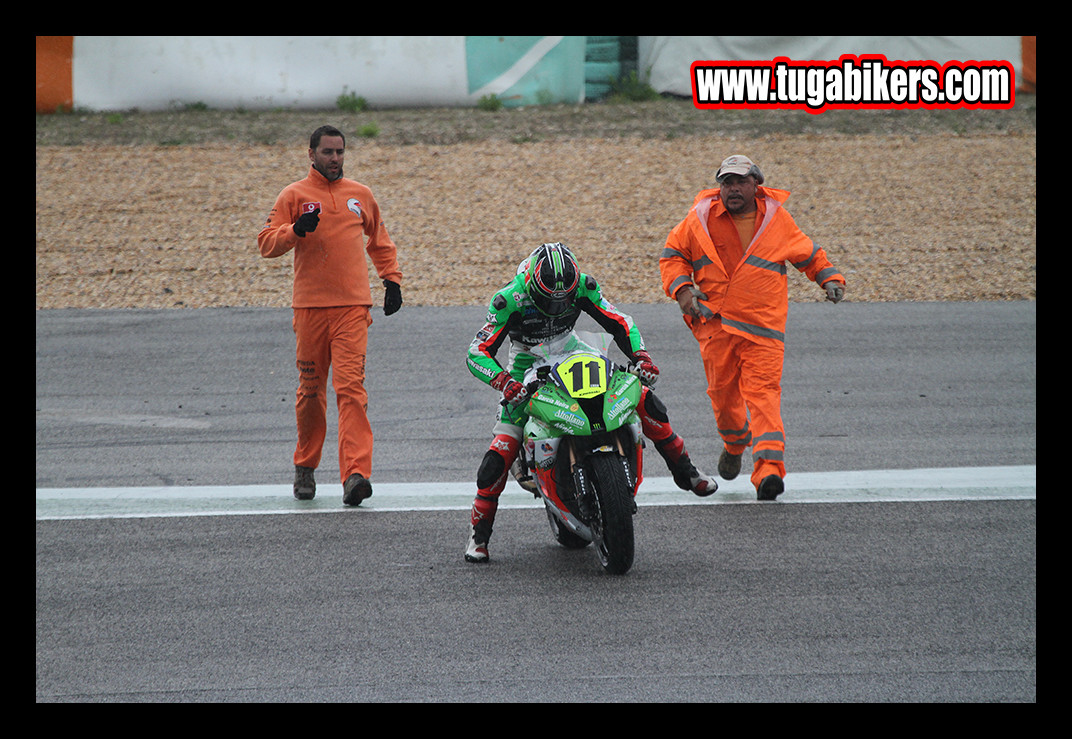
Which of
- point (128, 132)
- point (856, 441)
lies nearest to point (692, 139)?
point (128, 132)

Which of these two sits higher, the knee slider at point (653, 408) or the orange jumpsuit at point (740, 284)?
the orange jumpsuit at point (740, 284)

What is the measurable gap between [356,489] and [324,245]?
1.64 meters

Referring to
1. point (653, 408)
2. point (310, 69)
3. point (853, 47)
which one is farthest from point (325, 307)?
point (853, 47)

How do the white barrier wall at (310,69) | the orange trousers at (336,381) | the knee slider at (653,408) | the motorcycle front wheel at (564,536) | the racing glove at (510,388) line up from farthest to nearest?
the white barrier wall at (310,69) → the orange trousers at (336,381) → the knee slider at (653,408) → the motorcycle front wheel at (564,536) → the racing glove at (510,388)

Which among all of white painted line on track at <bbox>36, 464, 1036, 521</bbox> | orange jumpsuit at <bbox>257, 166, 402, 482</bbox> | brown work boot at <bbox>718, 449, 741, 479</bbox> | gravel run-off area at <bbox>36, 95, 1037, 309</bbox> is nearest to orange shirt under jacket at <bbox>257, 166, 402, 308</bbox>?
orange jumpsuit at <bbox>257, 166, 402, 482</bbox>

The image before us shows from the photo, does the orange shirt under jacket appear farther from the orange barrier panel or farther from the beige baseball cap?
the orange barrier panel

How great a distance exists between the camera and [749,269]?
Answer: 7602 millimetres

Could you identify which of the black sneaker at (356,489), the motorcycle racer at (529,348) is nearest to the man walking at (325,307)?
the black sneaker at (356,489)

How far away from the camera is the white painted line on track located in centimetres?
727

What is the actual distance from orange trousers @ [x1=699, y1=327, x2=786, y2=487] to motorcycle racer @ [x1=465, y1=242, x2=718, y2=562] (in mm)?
653

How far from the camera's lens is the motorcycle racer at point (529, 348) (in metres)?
6.21

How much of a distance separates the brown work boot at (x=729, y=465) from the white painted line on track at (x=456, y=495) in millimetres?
73

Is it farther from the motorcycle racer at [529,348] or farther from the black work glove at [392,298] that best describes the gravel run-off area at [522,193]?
the motorcycle racer at [529,348]

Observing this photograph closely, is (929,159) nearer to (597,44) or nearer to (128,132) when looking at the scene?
(597,44)
